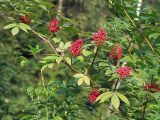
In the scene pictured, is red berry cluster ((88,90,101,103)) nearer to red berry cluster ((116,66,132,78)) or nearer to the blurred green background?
red berry cluster ((116,66,132,78))

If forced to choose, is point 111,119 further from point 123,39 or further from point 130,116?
point 123,39

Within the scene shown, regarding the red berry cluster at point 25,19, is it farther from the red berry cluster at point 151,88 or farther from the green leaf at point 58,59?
the red berry cluster at point 151,88

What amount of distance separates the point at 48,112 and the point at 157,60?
87cm

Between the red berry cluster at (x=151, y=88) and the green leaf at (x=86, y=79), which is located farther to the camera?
the red berry cluster at (x=151, y=88)

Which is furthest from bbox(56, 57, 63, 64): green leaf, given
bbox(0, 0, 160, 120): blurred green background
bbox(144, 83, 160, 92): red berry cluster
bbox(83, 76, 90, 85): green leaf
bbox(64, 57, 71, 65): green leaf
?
bbox(0, 0, 160, 120): blurred green background

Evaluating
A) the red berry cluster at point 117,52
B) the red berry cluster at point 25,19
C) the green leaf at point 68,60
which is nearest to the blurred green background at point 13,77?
the red berry cluster at point 25,19

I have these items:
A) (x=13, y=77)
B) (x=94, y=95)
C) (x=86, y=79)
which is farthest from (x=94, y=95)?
(x=13, y=77)

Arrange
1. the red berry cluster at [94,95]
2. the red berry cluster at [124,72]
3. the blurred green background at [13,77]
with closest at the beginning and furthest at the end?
the red berry cluster at [124,72] < the red berry cluster at [94,95] < the blurred green background at [13,77]

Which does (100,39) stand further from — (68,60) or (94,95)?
(94,95)

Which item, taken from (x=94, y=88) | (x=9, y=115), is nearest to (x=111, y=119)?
(x=94, y=88)

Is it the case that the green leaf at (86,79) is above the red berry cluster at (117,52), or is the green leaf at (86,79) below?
below

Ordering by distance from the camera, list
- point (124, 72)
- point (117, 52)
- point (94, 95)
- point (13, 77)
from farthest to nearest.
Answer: point (13, 77)
point (117, 52)
point (94, 95)
point (124, 72)

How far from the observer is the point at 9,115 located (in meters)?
11.3

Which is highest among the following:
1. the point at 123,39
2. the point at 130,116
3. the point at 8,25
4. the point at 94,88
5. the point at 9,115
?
the point at 8,25
